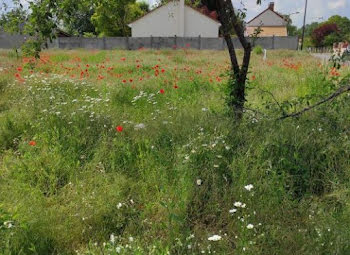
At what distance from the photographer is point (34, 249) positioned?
6.40 ft

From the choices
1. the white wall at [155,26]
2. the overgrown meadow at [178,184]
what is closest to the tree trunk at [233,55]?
the overgrown meadow at [178,184]

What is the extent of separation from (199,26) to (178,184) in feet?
114

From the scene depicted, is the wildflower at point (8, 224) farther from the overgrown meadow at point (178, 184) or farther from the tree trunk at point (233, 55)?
the tree trunk at point (233, 55)

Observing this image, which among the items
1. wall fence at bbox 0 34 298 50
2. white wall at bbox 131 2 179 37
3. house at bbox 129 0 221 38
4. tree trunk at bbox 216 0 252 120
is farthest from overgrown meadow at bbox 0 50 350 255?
white wall at bbox 131 2 179 37

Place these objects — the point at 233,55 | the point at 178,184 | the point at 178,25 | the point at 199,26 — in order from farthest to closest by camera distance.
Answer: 1. the point at 199,26
2. the point at 178,25
3. the point at 233,55
4. the point at 178,184

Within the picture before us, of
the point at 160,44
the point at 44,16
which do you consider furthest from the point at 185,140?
the point at 160,44

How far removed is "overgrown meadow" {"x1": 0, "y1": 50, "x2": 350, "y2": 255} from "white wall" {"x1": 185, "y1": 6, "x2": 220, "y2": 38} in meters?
32.7

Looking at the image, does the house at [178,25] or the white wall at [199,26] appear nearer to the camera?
the house at [178,25]

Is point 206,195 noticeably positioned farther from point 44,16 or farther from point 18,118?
point 18,118

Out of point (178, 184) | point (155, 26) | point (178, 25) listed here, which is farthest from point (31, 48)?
point (155, 26)

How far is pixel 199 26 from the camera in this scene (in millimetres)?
35062

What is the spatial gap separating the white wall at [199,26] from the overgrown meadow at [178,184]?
32.7 metres

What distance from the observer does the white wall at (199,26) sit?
1364 inches

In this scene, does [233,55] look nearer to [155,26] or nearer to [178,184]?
[178,184]
